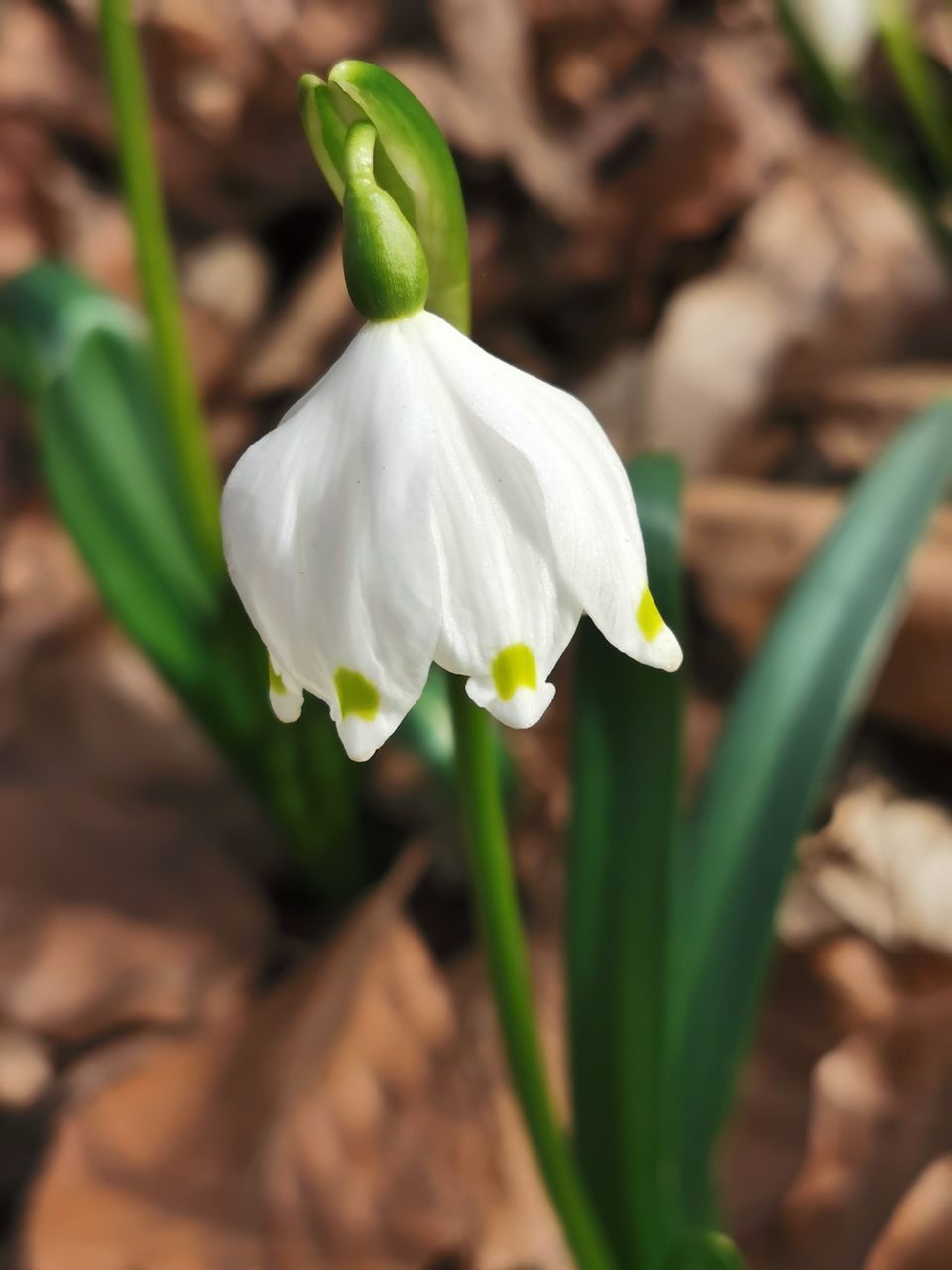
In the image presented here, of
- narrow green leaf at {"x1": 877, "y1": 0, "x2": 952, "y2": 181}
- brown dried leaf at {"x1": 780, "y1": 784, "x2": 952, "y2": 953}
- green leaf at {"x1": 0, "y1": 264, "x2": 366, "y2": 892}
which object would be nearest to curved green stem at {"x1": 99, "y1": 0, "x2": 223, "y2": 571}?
green leaf at {"x1": 0, "y1": 264, "x2": 366, "y2": 892}

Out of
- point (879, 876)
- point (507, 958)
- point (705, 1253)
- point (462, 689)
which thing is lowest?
point (879, 876)

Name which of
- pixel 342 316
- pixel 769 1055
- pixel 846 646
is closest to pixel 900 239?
pixel 342 316

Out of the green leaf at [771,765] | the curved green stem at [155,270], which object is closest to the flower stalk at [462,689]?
the green leaf at [771,765]

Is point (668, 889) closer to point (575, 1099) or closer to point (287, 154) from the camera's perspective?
point (575, 1099)

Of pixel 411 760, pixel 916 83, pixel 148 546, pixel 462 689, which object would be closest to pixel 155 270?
pixel 148 546

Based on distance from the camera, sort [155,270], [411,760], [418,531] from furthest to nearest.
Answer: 1. [411,760]
2. [155,270]
3. [418,531]

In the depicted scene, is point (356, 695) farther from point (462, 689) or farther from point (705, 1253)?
point (705, 1253)

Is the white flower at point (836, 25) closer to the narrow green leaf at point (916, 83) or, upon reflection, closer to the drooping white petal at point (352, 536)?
the narrow green leaf at point (916, 83)

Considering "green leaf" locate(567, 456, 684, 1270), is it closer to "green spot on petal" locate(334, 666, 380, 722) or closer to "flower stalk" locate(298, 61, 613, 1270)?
"flower stalk" locate(298, 61, 613, 1270)
